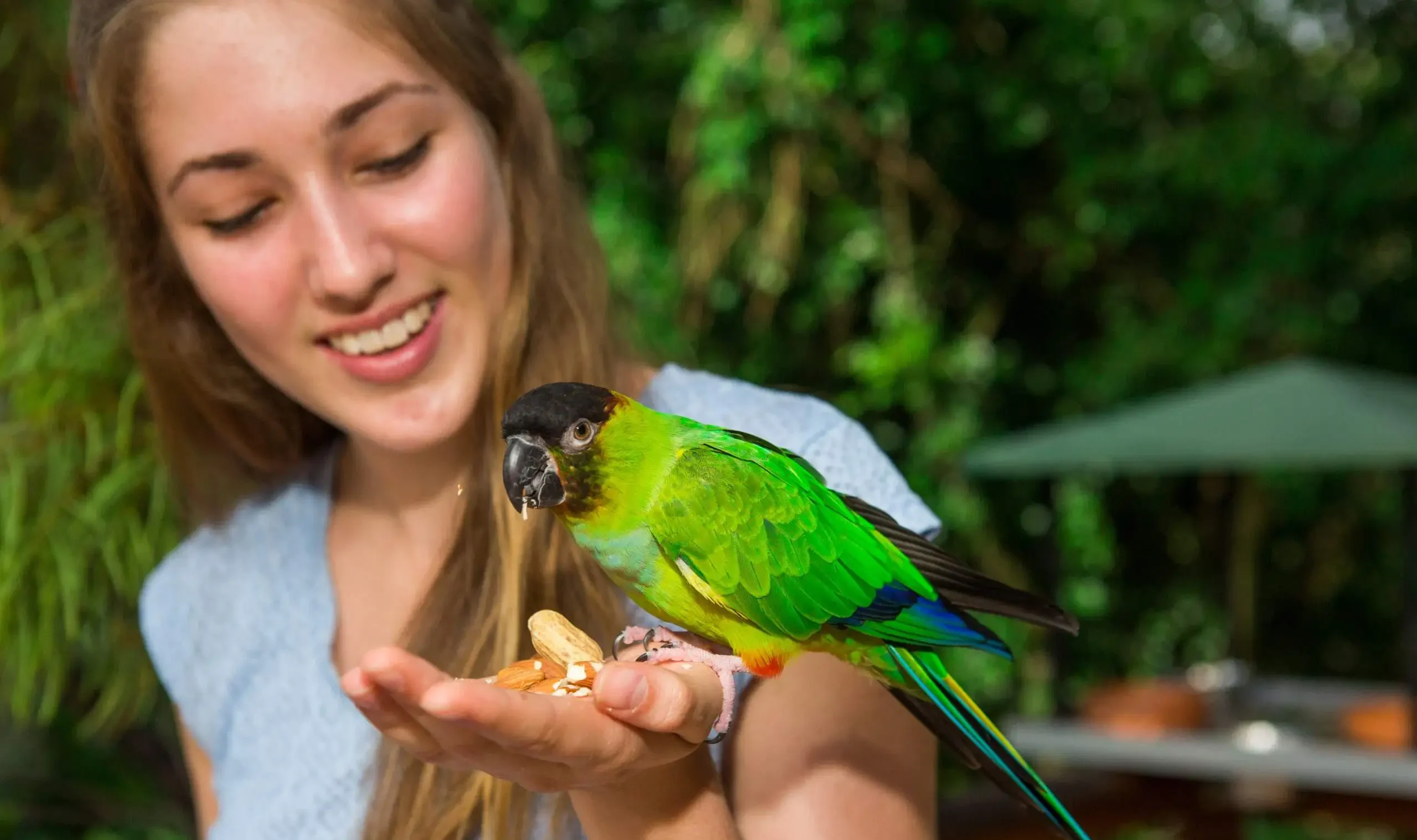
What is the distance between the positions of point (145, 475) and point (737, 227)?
255 centimetres

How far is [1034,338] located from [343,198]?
15.6 feet

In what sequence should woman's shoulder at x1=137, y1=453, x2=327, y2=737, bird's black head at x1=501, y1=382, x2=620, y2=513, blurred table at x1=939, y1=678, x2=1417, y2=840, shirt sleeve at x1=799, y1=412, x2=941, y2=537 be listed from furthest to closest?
blurred table at x1=939, y1=678, x2=1417, y2=840 → woman's shoulder at x1=137, y1=453, x2=327, y2=737 → shirt sleeve at x1=799, y1=412, x2=941, y2=537 → bird's black head at x1=501, y1=382, x2=620, y2=513

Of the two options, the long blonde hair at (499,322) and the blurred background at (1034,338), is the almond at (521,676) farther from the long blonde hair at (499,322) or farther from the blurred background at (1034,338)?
the blurred background at (1034,338)

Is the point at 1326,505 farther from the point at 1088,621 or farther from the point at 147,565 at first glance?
the point at 147,565

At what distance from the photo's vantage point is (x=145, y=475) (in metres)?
1.99

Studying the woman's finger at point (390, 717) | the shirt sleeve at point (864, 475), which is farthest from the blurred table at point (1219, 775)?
the woman's finger at point (390, 717)

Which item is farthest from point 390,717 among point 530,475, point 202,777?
point 202,777

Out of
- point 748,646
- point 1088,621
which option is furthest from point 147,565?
point 1088,621

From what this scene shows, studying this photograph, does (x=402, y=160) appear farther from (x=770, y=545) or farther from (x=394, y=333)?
(x=770, y=545)

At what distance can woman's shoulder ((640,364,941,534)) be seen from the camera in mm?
1137

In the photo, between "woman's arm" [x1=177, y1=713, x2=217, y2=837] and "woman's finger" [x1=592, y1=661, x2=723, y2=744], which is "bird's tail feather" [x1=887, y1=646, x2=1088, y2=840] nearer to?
"woman's finger" [x1=592, y1=661, x2=723, y2=744]

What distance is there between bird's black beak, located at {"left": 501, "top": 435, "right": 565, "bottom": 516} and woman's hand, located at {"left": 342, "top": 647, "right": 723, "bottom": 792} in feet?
0.39

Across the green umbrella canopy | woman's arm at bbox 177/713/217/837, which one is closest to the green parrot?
woman's arm at bbox 177/713/217/837

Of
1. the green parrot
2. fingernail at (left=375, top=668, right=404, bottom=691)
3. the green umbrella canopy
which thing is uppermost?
the green umbrella canopy
